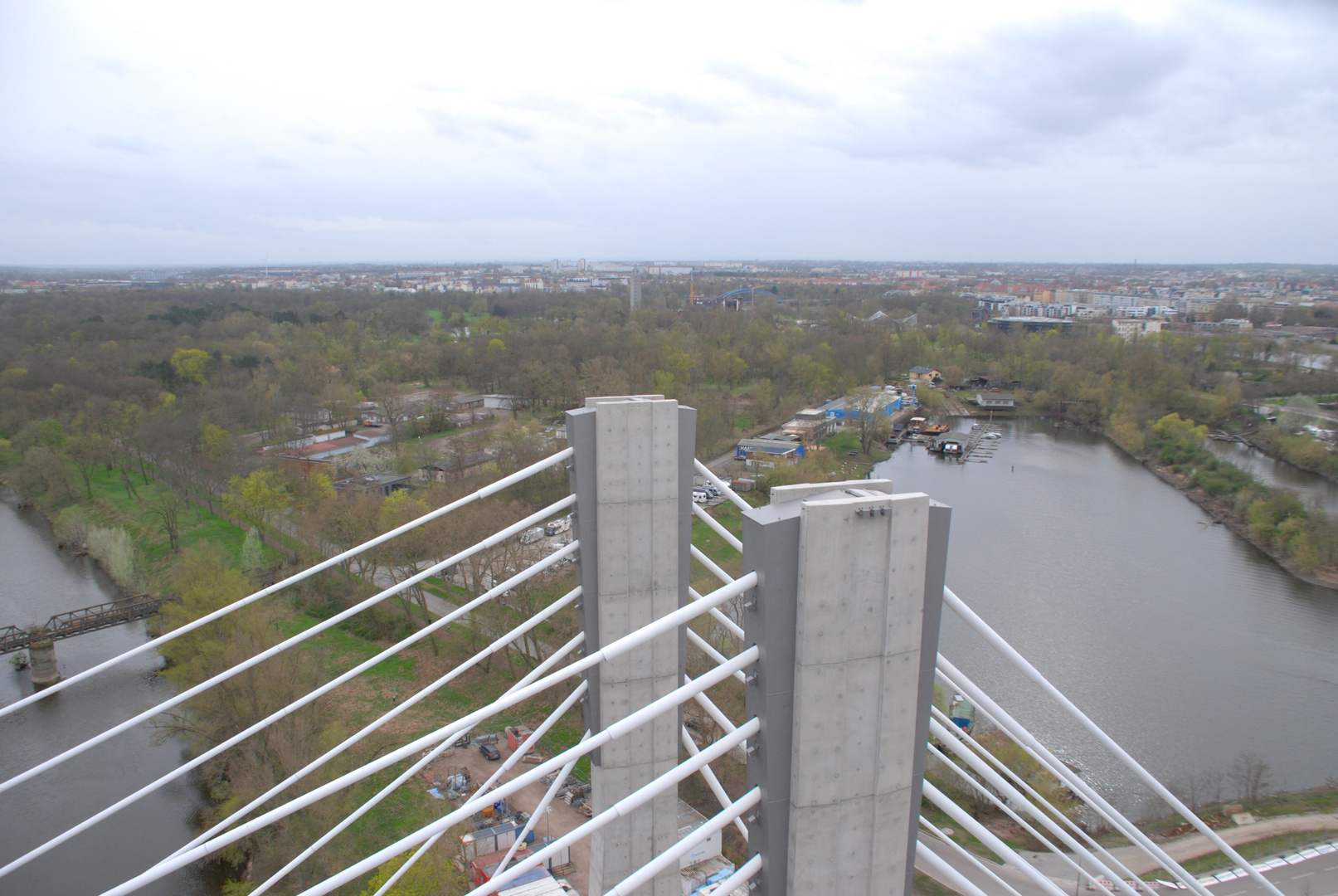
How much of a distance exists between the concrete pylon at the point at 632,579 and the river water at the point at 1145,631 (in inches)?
293

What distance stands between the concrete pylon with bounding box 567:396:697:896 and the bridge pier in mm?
11343

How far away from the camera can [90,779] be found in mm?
9828

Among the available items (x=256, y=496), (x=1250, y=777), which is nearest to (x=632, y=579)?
(x=1250, y=777)

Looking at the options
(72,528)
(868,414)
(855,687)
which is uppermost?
(855,687)

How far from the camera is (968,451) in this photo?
26.7m

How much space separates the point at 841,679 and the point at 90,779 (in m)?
10.9

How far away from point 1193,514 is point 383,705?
19264 mm

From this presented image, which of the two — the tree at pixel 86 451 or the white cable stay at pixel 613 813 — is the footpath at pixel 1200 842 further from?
the tree at pixel 86 451

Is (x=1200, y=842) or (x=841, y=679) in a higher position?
(x=841, y=679)

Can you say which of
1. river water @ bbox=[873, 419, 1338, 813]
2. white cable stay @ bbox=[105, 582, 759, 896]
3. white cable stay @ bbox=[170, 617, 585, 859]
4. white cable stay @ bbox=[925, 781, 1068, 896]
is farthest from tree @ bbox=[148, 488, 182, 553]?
white cable stay @ bbox=[925, 781, 1068, 896]

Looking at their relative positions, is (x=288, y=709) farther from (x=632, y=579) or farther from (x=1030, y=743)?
(x=1030, y=743)

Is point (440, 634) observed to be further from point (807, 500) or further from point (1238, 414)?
point (1238, 414)

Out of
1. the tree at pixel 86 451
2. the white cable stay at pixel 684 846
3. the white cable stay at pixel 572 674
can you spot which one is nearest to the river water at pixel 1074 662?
the tree at pixel 86 451

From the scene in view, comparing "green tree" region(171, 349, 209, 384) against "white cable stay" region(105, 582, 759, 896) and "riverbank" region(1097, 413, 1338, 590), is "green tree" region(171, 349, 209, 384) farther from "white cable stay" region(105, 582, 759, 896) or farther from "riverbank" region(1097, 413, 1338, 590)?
"riverbank" region(1097, 413, 1338, 590)
